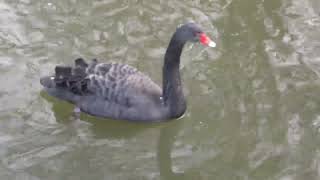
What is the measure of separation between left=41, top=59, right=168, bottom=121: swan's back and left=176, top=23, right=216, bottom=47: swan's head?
0.58 meters

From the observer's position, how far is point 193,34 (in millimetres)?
5434

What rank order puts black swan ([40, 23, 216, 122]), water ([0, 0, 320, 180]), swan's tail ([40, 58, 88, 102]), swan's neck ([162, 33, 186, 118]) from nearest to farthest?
1. water ([0, 0, 320, 180])
2. swan's neck ([162, 33, 186, 118])
3. black swan ([40, 23, 216, 122])
4. swan's tail ([40, 58, 88, 102])

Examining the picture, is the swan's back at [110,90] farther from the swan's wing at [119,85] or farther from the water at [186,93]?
the water at [186,93]

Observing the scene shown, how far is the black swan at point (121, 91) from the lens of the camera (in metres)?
5.71

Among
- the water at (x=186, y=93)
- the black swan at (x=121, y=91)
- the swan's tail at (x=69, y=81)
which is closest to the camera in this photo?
the water at (x=186, y=93)

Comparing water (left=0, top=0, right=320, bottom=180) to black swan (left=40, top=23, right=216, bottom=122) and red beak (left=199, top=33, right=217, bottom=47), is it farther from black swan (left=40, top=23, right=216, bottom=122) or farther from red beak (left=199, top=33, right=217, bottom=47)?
red beak (left=199, top=33, right=217, bottom=47)

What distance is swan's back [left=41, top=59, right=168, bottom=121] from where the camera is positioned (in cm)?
572

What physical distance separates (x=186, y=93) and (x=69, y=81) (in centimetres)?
100

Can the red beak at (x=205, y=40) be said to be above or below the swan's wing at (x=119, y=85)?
above

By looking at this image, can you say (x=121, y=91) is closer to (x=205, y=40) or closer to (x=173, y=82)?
(x=173, y=82)

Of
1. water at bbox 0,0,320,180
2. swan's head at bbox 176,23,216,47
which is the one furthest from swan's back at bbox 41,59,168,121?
swan's head at bbox 176,23,216,47

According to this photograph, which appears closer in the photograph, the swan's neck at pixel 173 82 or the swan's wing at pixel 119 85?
the swan's neck at pixel 173 82

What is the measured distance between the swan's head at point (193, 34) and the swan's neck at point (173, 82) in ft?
0.31

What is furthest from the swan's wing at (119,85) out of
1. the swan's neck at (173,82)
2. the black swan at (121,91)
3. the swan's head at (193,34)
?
the swan's head at (193,34)
